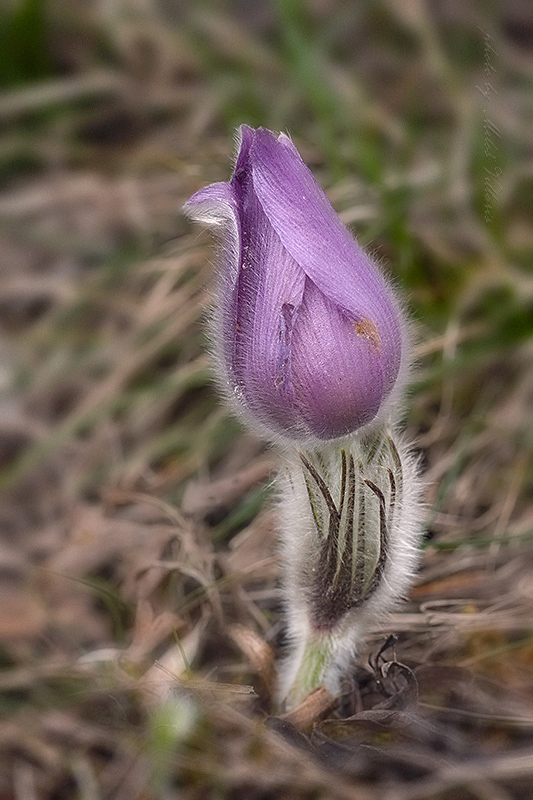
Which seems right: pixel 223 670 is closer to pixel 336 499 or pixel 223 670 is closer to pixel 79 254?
pixel 336 499

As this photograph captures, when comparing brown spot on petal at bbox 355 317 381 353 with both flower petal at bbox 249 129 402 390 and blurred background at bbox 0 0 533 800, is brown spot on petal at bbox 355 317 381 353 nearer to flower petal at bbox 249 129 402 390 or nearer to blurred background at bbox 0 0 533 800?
flower petal at bbox 249 129 402 390

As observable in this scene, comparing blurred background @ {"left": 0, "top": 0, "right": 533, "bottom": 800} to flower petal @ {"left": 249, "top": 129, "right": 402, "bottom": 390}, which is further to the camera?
blurred background @ {"left": 0, "top": 0, "right": 533, "bottom": 800}

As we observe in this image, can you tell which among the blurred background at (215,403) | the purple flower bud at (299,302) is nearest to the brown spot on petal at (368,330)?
the purple flower bud at (299,302)

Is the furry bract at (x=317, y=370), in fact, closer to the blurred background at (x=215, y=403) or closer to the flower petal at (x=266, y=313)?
the flower petal at (x=266, y=313)

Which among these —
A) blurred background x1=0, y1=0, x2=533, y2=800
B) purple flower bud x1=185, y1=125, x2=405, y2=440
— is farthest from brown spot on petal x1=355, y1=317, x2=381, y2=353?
blurred background x1=0, y1=0, x2=533, y2=800

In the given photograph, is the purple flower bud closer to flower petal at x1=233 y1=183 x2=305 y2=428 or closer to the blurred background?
flower petal at x1=233 y1=183 x2=305 y2=428

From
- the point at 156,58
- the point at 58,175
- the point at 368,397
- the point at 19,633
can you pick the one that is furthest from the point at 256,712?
the point at 156,58

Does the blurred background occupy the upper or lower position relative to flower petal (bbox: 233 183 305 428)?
lower
